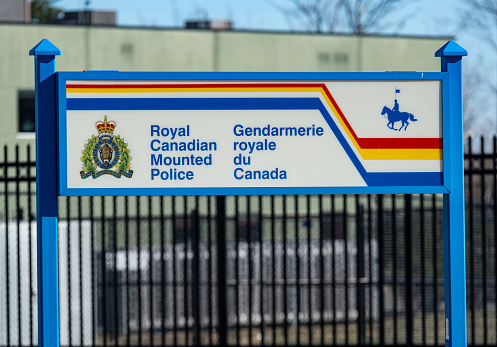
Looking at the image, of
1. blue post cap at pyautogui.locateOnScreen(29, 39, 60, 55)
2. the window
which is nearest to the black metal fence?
the window

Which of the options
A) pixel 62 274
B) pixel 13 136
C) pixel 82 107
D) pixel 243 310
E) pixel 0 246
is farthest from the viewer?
pixel 13 136

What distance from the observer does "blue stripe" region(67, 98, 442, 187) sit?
475 cm

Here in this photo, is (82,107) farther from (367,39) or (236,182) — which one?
(367,39)

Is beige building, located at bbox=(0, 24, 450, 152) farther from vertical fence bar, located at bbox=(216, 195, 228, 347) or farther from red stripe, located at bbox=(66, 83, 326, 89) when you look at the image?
red stripe, located at bbox=(66, 83, 326, 89)

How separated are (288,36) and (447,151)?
18104 mm

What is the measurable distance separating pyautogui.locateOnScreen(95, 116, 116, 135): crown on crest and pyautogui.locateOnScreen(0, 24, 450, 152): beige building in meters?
15.6

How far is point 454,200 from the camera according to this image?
4953 millimetres

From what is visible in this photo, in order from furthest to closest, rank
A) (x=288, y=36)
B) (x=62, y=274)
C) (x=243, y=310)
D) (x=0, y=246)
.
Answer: (x=288, y=36) → (x=243, y=310) → (x=62, y=274) → (x=0, y=246)

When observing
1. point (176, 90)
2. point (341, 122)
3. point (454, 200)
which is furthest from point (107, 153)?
point (454, 200)

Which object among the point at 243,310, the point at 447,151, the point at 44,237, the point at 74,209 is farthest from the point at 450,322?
the point at 74,209

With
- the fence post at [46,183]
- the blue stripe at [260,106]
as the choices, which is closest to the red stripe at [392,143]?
the blue stripe at [260,106]

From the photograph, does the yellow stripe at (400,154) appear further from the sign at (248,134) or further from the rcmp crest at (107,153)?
the rcmp crest at (107,153)

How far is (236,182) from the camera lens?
4.80 m

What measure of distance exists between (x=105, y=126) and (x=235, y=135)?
2.83ft
